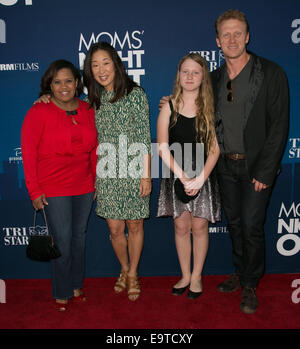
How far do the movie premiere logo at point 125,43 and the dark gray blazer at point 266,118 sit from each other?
82 centimetres

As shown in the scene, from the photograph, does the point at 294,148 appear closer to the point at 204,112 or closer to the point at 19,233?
the point at 204,112

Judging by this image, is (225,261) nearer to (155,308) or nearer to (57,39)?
(155,308)

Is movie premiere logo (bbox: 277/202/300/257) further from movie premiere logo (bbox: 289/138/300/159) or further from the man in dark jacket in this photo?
the man in dark jacket

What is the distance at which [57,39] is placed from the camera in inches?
103

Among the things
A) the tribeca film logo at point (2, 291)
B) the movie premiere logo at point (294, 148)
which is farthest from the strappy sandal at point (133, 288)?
the movie premiere logo at point (294, 148)

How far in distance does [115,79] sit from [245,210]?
126 centimetres

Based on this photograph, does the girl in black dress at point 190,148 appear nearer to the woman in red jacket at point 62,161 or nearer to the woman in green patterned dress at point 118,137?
the woman in green patterned dress at point 118,137

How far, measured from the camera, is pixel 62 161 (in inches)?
89.1

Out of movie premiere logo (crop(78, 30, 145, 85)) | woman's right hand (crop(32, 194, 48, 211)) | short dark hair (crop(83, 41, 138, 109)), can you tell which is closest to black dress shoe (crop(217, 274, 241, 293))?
woman's right hand (crop(32, 194, 48, 211))

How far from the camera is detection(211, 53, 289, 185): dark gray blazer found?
2180 mm

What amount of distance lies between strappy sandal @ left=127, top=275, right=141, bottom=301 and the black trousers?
78 cm

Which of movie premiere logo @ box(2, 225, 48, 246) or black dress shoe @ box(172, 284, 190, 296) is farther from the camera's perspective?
movie premiere logo @ box(2, 225, 48, 246)

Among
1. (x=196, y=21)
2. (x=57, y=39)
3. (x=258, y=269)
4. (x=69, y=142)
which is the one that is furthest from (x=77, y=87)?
(x=258, y=269)

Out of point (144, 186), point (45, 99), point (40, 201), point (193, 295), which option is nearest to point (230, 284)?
point (193, 295)
